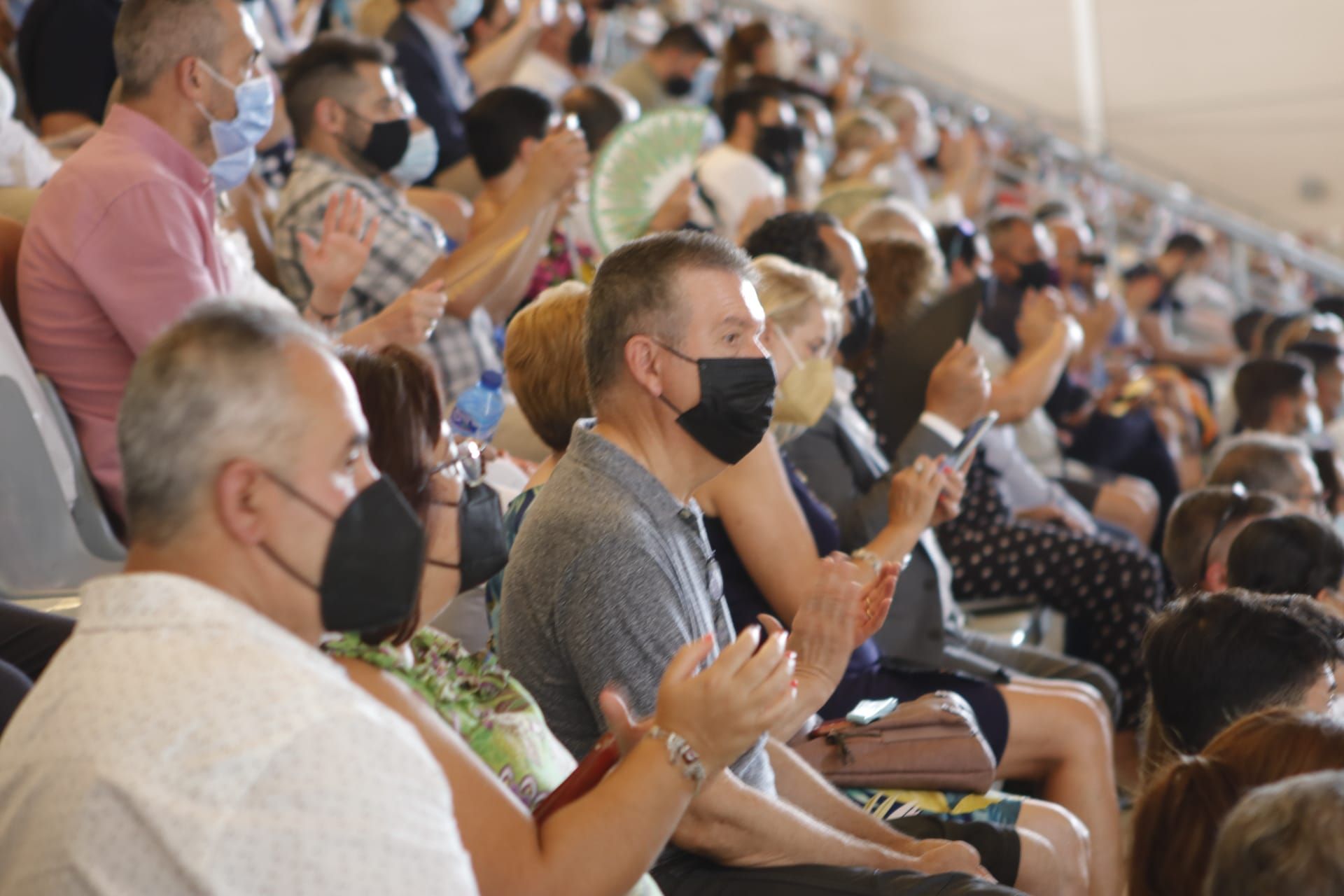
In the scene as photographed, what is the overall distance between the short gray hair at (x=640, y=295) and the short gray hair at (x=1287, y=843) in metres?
0.97

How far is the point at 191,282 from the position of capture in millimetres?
2428

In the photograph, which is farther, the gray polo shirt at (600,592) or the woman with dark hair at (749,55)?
the woman with dark hair at (749,55)

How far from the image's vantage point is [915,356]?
3.22 meters

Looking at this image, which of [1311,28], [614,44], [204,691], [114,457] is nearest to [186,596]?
[204,691]

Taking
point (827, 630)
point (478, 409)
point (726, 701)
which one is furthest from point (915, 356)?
point (726, 701)

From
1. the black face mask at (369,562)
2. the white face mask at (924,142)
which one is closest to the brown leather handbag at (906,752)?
the black face mask at (369,562)

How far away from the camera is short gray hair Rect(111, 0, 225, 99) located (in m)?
2.56

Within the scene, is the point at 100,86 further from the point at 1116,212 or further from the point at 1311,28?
the point at 1311,28

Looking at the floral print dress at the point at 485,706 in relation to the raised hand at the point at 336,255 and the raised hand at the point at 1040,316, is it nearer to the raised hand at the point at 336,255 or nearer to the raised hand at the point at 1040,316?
the raised hand at the point at 336,255

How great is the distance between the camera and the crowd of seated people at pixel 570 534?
1121 mm

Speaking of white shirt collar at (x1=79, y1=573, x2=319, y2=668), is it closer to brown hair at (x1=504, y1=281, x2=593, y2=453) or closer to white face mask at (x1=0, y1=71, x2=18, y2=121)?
brown hair at (x1=504, y1=281, x2=593, y2=453)

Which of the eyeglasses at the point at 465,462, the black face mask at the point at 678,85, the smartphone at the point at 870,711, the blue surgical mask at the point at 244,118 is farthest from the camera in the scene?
the black face mask at the point at 678,85

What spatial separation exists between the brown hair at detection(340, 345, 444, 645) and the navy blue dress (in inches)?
32.4

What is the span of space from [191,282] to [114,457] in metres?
0.32
